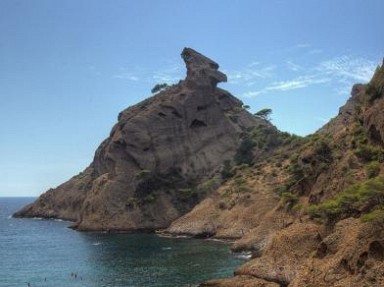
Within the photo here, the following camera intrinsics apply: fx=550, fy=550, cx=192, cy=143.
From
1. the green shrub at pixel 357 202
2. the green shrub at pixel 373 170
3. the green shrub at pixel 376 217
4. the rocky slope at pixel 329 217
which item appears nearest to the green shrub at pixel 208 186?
the rocky slope at pixel 329 217

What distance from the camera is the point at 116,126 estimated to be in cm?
16450

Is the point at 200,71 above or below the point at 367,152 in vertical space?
above

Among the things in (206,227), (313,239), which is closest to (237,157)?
(206,227)

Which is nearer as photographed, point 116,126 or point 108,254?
point 108,254

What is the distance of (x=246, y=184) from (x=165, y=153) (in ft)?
102

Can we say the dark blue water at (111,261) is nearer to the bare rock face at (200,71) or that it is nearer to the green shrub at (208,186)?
the green shrub at (208,186)

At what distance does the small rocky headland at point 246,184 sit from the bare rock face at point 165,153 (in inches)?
11.8

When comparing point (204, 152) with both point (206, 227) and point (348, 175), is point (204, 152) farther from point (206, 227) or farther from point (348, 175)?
point (348, 175)

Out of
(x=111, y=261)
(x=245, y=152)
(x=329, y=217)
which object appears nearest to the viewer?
(x=329, y=217)

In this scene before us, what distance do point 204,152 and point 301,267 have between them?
103 meters

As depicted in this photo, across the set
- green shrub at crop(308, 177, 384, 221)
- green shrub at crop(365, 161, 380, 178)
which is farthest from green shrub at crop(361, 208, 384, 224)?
green shrub at crop(365, 161, 380, 178)

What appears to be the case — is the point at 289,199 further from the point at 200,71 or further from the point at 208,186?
the point at 200,71

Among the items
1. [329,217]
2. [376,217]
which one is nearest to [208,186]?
[329,217]

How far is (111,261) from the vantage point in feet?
292
